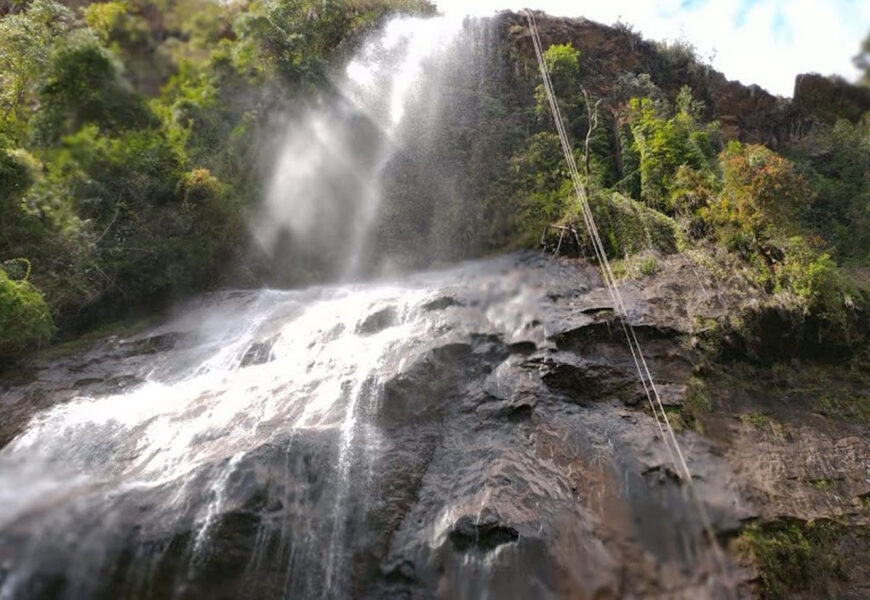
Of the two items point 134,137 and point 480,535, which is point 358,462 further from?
point 134,137

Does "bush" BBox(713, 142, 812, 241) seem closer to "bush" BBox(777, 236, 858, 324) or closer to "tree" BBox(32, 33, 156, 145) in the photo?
"bush" BBox(777, 236, 858, 324)

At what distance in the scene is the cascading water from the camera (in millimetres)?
6336

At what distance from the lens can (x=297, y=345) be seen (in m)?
10.4

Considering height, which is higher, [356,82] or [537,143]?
[356,82]

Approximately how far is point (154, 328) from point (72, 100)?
16.8ft

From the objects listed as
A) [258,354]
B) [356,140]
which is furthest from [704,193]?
[356,140]

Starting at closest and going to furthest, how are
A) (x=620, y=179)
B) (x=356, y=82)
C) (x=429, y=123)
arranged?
(x=620, y=179) → (x=429, y=123) → (x=356, y=82)

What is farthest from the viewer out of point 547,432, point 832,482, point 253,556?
point 547,432

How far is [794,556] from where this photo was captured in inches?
265

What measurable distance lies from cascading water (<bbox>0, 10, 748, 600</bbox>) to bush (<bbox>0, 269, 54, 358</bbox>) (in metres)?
0.72

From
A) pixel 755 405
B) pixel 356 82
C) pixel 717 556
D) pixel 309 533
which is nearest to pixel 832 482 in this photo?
pixel 755 405

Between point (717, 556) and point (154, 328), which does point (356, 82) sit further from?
point (717, 556)

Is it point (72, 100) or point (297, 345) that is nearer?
point (72, 100)

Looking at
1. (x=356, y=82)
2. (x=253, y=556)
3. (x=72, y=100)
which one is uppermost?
(x=356, y=82)
